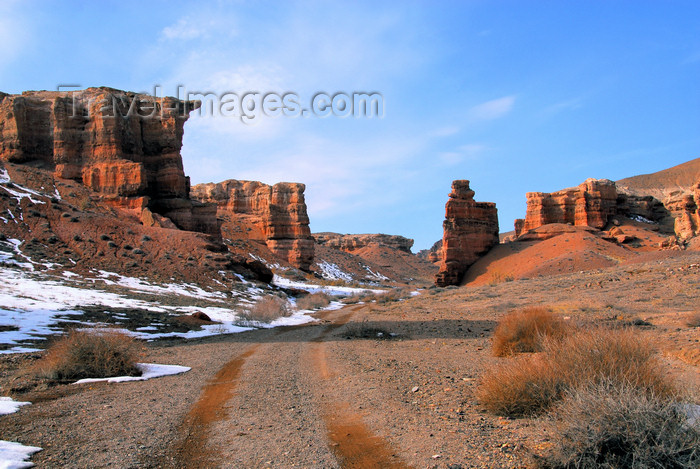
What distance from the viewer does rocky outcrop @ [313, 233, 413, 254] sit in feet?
400

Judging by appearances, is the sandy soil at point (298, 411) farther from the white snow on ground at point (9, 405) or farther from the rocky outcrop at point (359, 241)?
the rocky outcrop at point (359, 241)

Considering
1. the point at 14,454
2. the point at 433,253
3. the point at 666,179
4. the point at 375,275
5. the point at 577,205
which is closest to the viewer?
the point at 14,454

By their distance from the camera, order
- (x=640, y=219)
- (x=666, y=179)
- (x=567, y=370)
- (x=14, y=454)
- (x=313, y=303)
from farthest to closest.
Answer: (x=666, y=179)
(x=640, y=219)
(x=313, y=303)
(x=567, y=370)
(x=14, y=454)

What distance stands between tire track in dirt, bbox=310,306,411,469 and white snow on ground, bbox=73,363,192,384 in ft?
Result: 14.1

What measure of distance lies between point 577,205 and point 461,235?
1765 cm

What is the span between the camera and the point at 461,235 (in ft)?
165

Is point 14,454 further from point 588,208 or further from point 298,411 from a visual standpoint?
point 588,208

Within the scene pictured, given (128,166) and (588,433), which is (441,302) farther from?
(128,166)

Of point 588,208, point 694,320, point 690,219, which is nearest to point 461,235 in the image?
point 588,208

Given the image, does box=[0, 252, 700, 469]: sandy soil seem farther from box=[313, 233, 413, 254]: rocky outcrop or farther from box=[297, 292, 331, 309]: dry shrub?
box=[313, 233, 413, 254]: rocky outcrop

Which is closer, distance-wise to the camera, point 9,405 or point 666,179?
point 9,405

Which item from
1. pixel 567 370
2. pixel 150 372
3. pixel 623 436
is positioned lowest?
pixel 150 372

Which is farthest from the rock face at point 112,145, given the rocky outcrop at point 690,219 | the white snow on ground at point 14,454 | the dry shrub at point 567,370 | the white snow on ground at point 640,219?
the white snow on ground at point 640,219

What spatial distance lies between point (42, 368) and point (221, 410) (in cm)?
454
